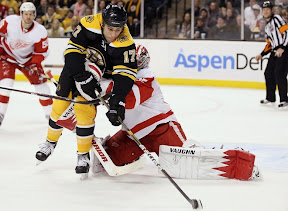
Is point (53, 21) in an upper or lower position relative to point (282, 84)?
upper

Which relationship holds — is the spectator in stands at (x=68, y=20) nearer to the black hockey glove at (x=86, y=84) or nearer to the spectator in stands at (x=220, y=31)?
the spectator in stands at (x=220, y=31)

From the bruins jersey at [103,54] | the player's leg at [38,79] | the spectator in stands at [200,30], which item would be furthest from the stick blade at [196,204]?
the spectator in stands at [200,30]

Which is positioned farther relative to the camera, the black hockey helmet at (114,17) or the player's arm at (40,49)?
the player's arm at (40,49)

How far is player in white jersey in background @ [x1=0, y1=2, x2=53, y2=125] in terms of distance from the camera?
16.7ft

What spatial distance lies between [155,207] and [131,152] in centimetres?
72

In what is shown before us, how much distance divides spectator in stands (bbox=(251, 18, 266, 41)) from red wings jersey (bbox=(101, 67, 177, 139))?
538 centimetres

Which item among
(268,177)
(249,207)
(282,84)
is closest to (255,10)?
(282,84)

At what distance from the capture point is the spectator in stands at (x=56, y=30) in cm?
904

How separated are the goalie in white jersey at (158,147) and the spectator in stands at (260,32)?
211 inches

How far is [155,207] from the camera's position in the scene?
274cm

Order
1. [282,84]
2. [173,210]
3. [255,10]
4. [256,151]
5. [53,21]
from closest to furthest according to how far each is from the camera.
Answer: [173,210] → [256,151] → [282,84] → [255,10] → [53,21]

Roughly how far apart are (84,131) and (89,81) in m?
0.28

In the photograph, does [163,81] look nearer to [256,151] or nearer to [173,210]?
[256,151]

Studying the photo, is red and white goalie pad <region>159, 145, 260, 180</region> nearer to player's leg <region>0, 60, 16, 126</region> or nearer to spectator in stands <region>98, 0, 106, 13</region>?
player's leg <region>0, 60, 16, 126</region>
